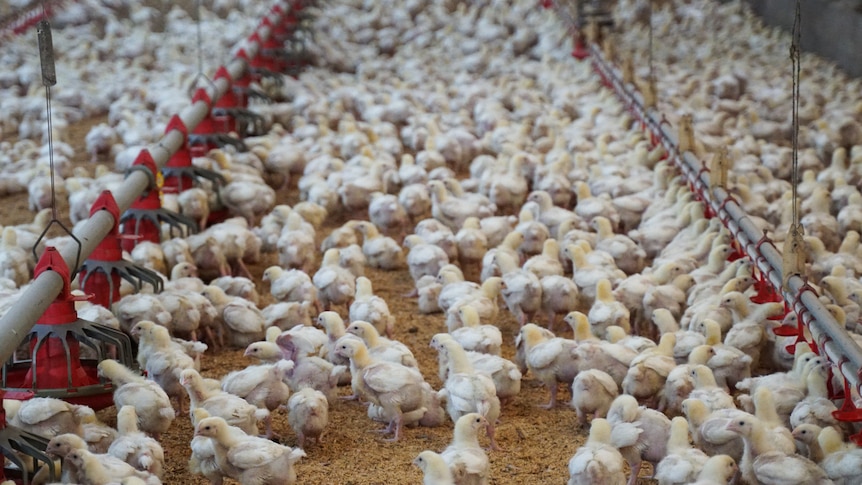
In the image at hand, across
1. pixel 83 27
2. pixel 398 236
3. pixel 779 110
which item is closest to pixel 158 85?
pixel 83 27

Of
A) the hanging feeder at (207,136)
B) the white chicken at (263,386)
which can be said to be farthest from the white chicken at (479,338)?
the hanging feeder at (207,136)

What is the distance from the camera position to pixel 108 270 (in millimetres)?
5996

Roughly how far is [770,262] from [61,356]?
321 cm

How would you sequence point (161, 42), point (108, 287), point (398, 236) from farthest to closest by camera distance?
1. point (161, 42)
2. point (398, 236)
3. point (108, 287)

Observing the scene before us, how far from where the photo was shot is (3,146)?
9.91 m

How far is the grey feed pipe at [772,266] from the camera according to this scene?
14.5 feet

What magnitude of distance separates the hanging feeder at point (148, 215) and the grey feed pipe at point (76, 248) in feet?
0.39

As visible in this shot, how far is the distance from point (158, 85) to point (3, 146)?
8.28 feet

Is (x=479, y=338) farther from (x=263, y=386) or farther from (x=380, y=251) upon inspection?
(x=380, y=251)

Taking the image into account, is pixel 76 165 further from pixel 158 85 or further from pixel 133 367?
pixel 133 367

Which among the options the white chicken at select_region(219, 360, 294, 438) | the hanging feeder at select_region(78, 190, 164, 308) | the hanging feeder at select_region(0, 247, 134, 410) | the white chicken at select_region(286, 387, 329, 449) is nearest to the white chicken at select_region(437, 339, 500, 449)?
the white chicken at select_region(286, 387, 329, 449)

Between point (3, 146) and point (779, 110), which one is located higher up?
point (779, 110)

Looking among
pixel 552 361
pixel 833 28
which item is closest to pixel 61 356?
pixel 552 361

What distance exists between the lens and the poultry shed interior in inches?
174
